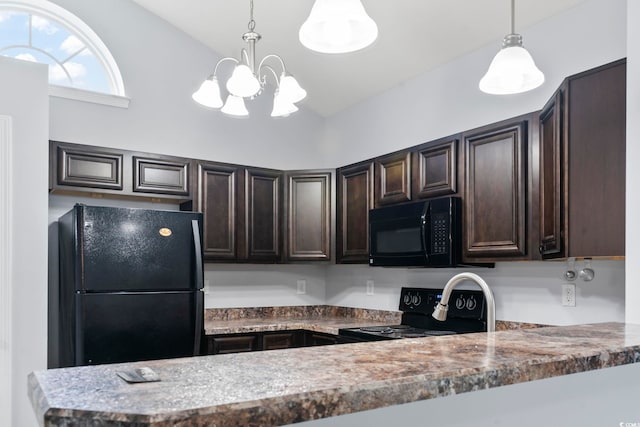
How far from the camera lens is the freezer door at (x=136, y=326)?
2.86m

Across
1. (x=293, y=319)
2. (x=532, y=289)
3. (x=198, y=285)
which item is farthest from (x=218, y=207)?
(x=532, y=289)

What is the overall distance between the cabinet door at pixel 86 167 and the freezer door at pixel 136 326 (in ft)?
2.45

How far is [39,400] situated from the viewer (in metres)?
0.77

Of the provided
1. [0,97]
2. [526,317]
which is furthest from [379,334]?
[0,97]

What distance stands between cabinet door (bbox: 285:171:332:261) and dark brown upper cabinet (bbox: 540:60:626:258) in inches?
76.2

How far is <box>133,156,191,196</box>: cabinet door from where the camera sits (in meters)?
3.43

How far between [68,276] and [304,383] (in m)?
2.62

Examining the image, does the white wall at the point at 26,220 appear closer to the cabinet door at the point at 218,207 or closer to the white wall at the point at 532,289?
the cabinet door at the point at 218,207

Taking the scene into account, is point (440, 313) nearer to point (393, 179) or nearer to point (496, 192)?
point (496, 192)

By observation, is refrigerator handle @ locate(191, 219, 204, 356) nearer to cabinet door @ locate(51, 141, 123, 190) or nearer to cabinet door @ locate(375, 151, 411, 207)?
cabinet door @ locate(51, 141, 123, 190)

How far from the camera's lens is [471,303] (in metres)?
3.17

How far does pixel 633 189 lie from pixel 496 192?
36.4 inches

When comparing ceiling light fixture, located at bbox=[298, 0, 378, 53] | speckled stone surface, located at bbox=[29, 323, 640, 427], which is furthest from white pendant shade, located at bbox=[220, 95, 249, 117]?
speckled stone surface, located at bbox=[29, 323, 640, 427]

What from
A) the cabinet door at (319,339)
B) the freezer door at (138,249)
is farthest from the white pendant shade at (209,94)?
the cabinet door at (319,339)
